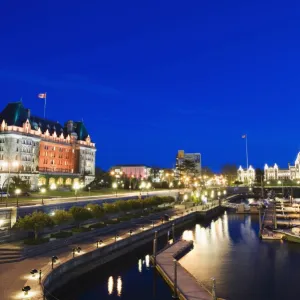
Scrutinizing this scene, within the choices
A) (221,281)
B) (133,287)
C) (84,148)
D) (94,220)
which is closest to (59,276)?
(133,287)

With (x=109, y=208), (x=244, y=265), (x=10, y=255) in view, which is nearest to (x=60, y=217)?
(x=10, y=255)

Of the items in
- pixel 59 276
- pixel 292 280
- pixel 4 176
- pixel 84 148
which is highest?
pixel 84 148

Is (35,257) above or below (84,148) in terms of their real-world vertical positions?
below

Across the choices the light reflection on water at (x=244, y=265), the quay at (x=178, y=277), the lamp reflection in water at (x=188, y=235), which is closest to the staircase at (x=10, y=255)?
the quay at (x=178, y=277)

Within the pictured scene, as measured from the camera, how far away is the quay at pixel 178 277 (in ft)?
83.9

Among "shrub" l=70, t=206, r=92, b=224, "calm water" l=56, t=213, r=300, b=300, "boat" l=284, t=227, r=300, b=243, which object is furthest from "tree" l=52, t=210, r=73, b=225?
"boat" l=284, t=227, r=300, b=243

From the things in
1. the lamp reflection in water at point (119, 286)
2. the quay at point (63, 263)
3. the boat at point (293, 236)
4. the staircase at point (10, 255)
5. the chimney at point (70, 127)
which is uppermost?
the chimney at point (70, 127)

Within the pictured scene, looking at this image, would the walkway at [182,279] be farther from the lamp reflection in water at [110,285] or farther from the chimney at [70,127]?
the chimney at [70,127]

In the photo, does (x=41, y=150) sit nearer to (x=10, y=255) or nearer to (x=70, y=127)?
(x=70, y=127)

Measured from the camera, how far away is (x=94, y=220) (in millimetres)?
52531

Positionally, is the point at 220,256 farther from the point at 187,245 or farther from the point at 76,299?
the point at 76,299

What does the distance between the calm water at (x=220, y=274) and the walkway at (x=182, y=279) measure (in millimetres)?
1055

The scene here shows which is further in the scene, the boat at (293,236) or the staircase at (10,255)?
the boat at (293,236)

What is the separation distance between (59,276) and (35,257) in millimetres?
4978
